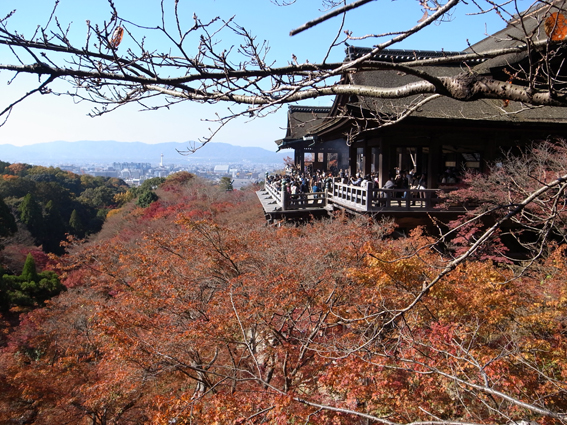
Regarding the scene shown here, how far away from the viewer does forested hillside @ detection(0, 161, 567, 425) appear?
5168 millimetres

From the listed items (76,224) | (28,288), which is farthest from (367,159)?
(76,224)

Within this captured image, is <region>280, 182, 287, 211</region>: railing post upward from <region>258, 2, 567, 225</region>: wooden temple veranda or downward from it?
downward

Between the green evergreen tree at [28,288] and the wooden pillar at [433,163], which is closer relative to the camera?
the wooden pillar at [433,163]

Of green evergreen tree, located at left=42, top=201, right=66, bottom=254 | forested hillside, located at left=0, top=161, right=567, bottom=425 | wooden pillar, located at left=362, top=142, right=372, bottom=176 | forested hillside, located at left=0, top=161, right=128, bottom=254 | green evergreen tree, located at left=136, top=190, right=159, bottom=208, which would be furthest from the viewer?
green evergreen tree, located at left=136, top=190, right=159, bottom=208

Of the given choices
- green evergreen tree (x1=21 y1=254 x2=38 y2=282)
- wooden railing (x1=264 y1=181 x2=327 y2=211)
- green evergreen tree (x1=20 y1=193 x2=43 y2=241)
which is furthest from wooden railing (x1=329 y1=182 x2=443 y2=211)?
green evergreen tree (x1=20 y1=193 x2=43 y2=241)

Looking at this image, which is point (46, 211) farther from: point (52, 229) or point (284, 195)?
point (284, 195)

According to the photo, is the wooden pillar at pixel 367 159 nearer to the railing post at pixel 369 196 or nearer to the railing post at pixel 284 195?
the railing post at pixel 369 196

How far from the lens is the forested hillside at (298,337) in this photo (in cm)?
517

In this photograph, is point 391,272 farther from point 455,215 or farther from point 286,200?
point 286,200

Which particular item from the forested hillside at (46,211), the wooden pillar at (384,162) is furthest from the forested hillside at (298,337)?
the forested hillside at (46,211)

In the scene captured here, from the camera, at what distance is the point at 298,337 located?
22.7ft

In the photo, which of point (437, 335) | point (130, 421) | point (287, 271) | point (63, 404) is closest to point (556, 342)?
point (437, 335)

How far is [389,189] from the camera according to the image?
412 inches

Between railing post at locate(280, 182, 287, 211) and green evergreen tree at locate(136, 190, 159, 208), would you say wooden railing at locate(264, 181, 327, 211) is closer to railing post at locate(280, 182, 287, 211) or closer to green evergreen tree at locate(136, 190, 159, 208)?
railing post at locate(280, 182, 287, 211)
